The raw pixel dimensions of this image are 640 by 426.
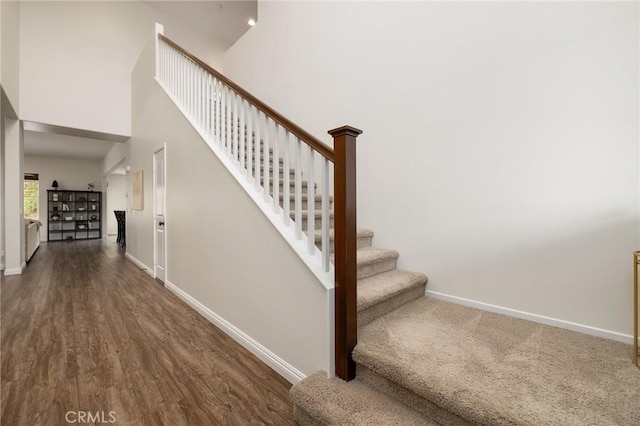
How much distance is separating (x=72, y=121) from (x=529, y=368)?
6.90 metres

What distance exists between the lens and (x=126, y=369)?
1.92 meters

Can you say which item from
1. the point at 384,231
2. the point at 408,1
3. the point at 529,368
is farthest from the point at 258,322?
the point at 408,1

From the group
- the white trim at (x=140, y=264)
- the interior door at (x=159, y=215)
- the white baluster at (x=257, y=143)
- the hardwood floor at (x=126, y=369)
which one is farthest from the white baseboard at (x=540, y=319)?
the white trim at (x=140, y=264)

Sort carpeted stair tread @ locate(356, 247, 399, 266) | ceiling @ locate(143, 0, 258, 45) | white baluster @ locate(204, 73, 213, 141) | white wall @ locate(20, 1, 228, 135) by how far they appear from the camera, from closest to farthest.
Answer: carpeted stair tread @ locate(356, 247, 399, 266)
white baluster @ locate(204, 73, 213, 141)
white wall @ locate(20, 1, 228, 135)
ceiling @ locate(143, 0, 258, 45)

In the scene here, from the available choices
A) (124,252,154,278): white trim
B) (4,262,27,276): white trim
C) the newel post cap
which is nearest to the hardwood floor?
(124,252,154,278): white trim

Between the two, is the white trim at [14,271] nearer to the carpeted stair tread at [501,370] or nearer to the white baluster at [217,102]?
the white baluster at [217,102]

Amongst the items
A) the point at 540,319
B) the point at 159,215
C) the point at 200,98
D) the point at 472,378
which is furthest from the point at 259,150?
the point at 159,215

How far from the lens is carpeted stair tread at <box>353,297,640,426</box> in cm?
110

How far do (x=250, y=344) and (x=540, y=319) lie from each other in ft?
6.65

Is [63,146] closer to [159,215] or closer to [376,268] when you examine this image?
[159,215]

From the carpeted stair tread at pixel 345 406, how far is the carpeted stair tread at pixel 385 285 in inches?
18.3

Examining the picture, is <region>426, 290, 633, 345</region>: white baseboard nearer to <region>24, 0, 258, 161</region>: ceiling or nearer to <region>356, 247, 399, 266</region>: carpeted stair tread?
<region>356, 247, 399, 266</region>: carpeted stair tread

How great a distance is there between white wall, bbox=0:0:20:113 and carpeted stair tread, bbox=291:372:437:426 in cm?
530

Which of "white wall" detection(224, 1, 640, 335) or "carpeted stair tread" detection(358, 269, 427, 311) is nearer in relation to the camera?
"white wall" detection(224, 1, 640, 335)
